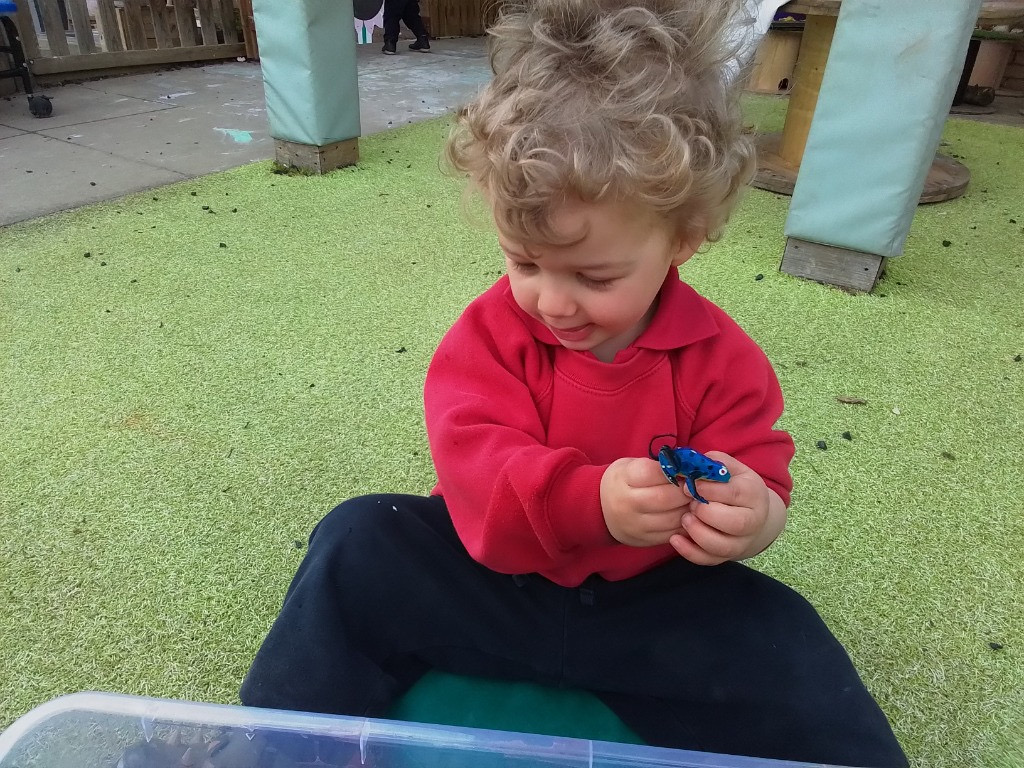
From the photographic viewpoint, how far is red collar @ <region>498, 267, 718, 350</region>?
0.78 m

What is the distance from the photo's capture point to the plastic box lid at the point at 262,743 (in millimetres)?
659

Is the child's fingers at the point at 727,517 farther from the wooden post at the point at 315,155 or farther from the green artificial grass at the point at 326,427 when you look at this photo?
the wooden post at the point at 315,155

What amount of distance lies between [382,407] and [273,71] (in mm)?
1737

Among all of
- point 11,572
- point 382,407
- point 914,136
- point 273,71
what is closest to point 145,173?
point 273,71

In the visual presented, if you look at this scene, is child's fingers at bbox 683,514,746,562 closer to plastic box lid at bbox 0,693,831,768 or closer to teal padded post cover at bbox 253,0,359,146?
plastic box lid at bbox 0,693,831,768

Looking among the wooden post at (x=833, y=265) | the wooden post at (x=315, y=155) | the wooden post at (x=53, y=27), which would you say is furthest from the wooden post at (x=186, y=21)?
the wooden post at (x=833, y=265)

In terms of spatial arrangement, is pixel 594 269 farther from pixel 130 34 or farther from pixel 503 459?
pixel 130 34

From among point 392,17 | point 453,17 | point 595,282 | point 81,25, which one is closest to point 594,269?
point 595,282

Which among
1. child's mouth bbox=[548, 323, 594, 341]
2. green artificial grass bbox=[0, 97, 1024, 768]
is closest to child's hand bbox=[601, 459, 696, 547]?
child's mouth bbox=[548, 323, 594, 341]

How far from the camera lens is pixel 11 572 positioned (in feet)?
3.61

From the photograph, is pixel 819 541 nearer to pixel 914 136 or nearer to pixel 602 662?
pixel 602 662

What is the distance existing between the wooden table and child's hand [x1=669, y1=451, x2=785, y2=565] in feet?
7.36

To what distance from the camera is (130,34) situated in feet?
15.9

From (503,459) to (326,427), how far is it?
795 millimetres
